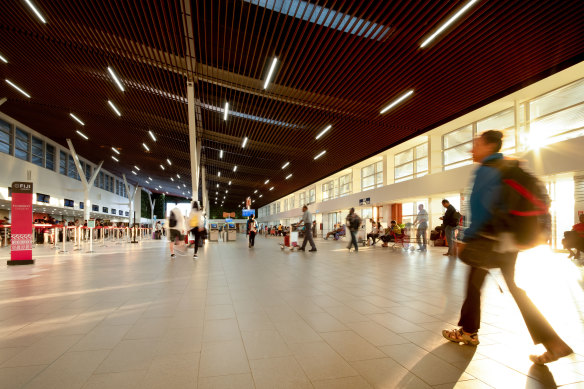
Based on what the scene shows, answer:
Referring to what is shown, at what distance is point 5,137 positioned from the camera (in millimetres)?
18250

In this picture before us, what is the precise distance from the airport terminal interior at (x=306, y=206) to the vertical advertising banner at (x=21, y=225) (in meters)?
0.05

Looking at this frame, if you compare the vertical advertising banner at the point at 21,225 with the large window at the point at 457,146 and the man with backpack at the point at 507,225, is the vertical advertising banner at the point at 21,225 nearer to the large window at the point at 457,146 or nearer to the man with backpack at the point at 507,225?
the man with backpack at the point at 507,225

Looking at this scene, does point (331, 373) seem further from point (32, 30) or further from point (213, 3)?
point (32, 30)

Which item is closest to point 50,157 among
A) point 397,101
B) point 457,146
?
point 397,101

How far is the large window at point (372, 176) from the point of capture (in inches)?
881

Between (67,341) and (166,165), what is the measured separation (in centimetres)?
2819

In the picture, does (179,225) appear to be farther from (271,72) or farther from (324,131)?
(324,131)

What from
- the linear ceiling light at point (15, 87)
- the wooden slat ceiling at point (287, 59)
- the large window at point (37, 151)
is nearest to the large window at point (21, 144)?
the large window at point (37, 151)

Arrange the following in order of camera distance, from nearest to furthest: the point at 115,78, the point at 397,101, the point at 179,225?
the point at 179,225, the point at 397,101, the point at 115,78

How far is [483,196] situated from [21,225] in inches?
407

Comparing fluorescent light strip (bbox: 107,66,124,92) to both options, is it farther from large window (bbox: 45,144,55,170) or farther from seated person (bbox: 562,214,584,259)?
large window (bbox: 45,144,55,170)

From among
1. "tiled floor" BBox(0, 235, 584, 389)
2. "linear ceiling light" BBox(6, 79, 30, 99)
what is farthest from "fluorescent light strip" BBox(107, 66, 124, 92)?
"tiled floor" BBox(0, 235, 584, 389)

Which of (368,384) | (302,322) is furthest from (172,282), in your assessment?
(368,384)

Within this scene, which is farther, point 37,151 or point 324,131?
point 37,151
